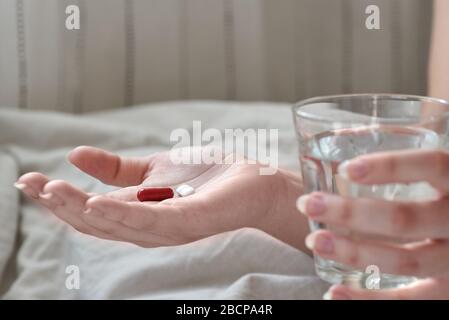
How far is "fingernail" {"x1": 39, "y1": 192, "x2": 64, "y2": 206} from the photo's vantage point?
484 mm

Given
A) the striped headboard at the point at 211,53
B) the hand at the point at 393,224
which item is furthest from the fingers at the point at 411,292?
the striped headboard at the point at 211,53

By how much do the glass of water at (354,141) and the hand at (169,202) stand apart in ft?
0.34

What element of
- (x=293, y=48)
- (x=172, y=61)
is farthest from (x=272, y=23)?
(x=172, y=61)

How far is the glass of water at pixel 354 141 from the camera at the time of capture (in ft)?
1.47

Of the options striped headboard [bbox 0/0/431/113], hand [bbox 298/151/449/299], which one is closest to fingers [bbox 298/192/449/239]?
hand [bbox 298/151/449/299]

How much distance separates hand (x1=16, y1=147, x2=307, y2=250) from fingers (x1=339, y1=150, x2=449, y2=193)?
0.15 meters

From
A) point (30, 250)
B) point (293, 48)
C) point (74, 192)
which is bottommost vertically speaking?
point (30, 250)

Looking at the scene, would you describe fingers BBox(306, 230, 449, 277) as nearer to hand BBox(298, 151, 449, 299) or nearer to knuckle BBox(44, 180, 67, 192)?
hand BBox(298, 151, 449, 299)

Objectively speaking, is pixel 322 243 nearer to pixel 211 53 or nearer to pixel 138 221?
pixel 138 221

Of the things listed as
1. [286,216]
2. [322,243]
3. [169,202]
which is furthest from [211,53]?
[322,243]

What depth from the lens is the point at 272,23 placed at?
1312mm

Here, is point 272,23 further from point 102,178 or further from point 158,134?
point 102,178
